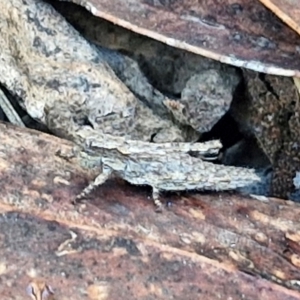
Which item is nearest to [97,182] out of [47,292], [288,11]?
[47,292]

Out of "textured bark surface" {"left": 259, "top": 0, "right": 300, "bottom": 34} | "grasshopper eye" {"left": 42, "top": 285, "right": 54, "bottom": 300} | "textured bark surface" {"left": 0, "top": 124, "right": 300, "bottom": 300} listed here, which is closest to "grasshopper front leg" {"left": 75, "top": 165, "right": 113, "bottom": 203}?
"textured bark surface" {"left": 0, "top": 124, "right": 300, "bottom": 300}

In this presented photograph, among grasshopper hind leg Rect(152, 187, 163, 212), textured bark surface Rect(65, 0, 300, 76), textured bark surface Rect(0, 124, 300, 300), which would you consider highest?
textured bark surface Rect(65, 0, 300, 76)

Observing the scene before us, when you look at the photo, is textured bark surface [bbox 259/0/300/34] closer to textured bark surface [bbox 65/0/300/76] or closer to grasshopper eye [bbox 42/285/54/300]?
textured bark surface [bbox 65/0/300/76]

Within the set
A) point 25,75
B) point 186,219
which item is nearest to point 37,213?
point 186,219

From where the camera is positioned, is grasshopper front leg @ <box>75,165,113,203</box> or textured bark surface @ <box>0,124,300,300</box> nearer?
textured bark surface @ <box>0,124,300,300</box>

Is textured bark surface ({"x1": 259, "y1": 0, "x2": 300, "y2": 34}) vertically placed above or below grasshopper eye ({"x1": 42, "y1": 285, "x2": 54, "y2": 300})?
above

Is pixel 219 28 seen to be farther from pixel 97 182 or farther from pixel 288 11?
pixel 97 182

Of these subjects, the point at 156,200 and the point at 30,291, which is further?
the point at 156,200

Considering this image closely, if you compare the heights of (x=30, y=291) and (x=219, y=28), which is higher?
(x=219, y=28)
